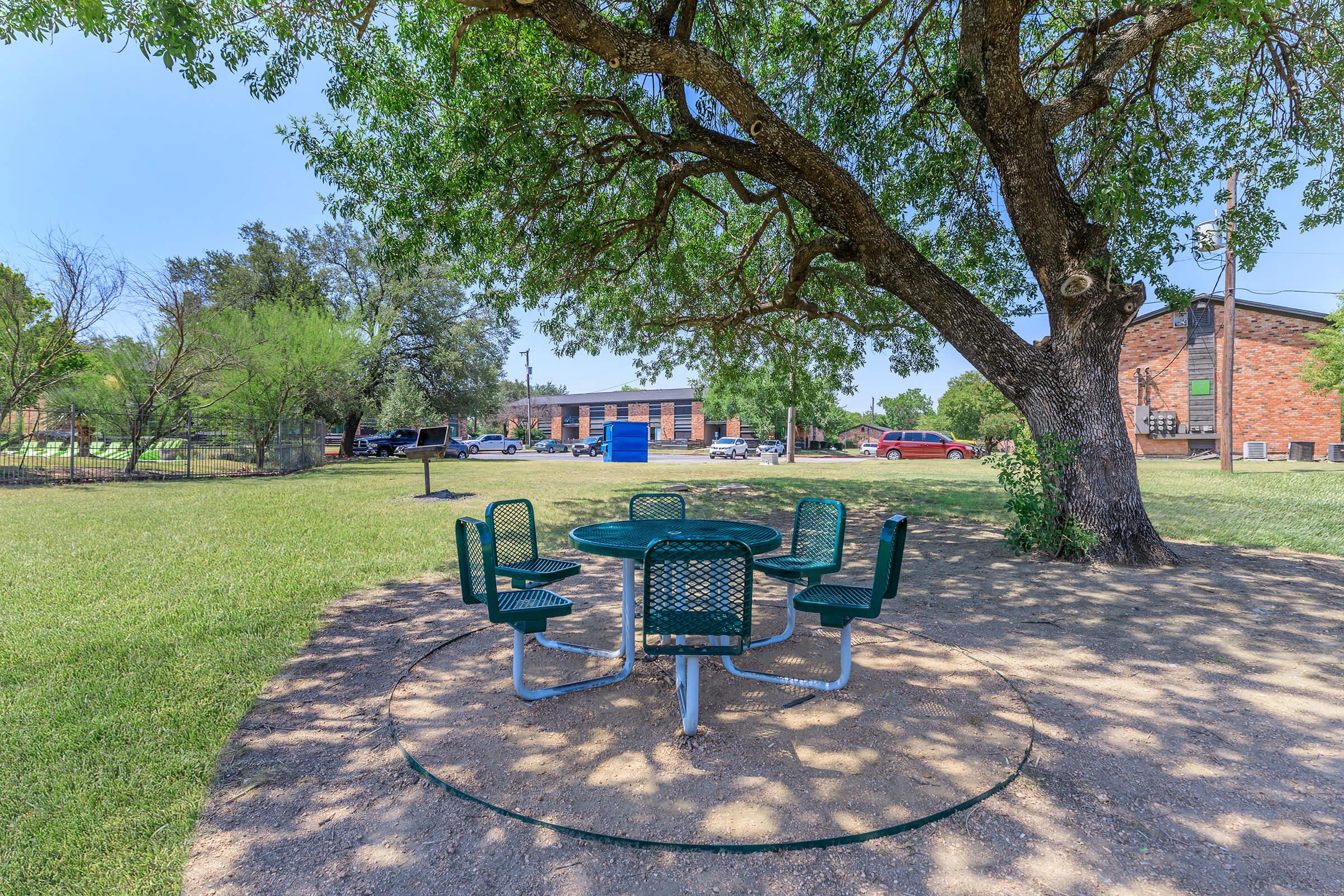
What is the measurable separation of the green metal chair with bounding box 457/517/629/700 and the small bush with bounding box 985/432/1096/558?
5.28 m

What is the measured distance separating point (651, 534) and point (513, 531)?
974 mm

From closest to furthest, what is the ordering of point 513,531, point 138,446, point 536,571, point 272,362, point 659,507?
point 536,571 < point 513,531 < point 659,507 < point 138,446 < point 272,362

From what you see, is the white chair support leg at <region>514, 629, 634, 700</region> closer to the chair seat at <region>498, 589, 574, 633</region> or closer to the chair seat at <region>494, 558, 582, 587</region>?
the chair seat at <region>498, 589, 574, 633</region>

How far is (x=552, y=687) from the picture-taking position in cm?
332

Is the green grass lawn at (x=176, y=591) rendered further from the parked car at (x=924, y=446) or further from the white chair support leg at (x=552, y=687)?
the parked car at (x=924, y=446)

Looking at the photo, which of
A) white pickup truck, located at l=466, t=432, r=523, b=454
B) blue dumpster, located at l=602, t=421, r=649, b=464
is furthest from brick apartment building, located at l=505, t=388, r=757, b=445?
blue dumpster, located at l=602, t=421, r=649, b=464

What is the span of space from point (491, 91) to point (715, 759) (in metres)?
6.78

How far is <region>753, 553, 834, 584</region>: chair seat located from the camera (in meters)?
3.63

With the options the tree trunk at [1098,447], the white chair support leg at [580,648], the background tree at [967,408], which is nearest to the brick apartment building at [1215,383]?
the background tree at [967,408]

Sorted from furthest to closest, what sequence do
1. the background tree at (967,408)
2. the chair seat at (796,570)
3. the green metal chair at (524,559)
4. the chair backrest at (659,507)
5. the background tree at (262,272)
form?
the background tree at (967,408) < the background tree at (262,272) < the chair backrest at (659,507) < the green metal chair at (524,559) < the chair seat at (796,570)

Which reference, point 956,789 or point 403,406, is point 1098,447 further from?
point 403,406

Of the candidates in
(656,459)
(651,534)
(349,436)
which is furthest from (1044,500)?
(349,436)

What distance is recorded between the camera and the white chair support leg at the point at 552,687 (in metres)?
3.14

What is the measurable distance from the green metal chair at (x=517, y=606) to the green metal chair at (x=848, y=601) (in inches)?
→ 39.9
